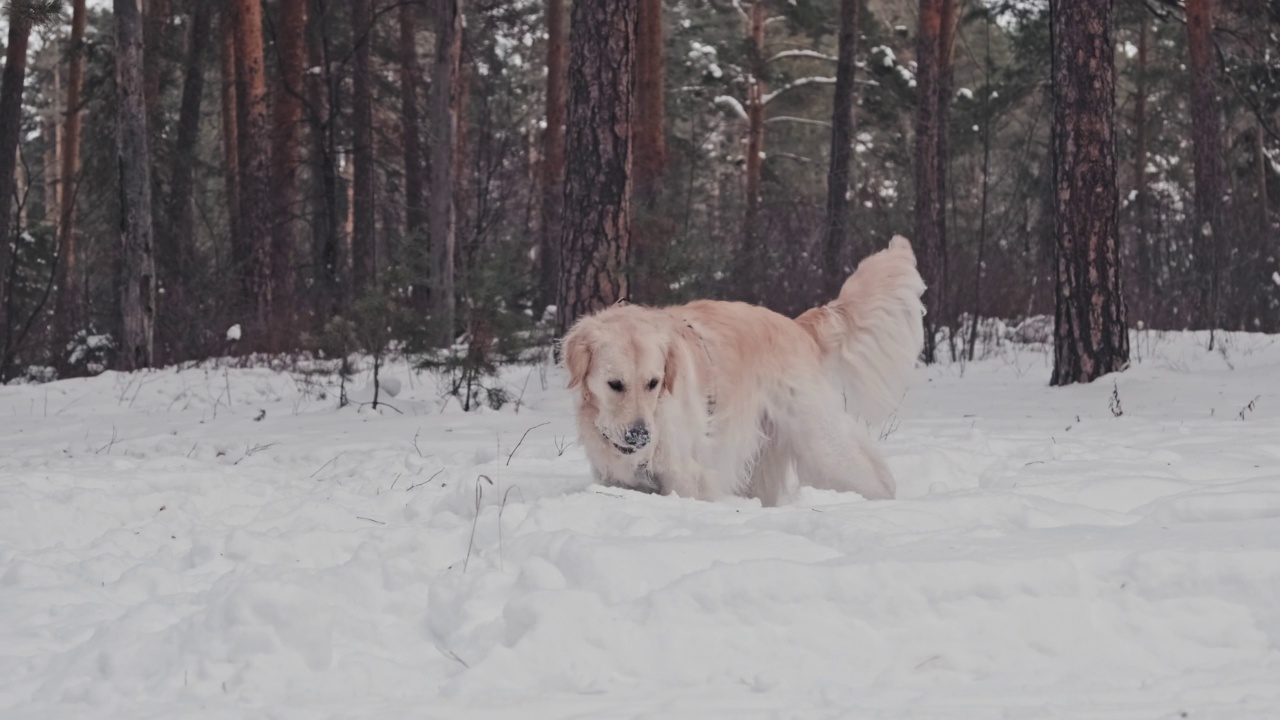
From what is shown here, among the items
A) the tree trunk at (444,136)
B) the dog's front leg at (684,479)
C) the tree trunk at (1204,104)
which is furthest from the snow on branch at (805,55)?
the dog's front leg at (684,479)

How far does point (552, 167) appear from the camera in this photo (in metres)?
19.5

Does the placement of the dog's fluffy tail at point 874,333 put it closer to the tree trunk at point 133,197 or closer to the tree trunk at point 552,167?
the tree trunk at point 133,197

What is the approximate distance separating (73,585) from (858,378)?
3.61m

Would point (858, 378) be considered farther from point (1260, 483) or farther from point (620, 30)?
point (620, 30)

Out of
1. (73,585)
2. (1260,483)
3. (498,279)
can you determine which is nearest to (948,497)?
(1260,483)

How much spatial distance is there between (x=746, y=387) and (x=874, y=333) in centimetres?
88

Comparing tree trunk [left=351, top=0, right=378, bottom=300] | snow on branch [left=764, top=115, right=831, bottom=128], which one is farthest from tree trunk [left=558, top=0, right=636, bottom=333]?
snow on branch [left=764, top=115, right=831, bottom=128]

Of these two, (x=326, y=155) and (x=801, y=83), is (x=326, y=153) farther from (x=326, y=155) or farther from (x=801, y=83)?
(x=801, y=83)

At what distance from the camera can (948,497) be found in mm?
4082

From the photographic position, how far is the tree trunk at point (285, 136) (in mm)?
16109

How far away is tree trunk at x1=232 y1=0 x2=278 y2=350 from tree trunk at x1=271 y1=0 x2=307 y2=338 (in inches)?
16.8

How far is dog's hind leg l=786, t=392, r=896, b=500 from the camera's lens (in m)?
4.97

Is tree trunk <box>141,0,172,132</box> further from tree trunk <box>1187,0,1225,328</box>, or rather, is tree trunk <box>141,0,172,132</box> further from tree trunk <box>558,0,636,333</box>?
tree trunk <box>1187,0,1225,328</box>

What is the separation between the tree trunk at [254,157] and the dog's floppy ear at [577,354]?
1087 cm
